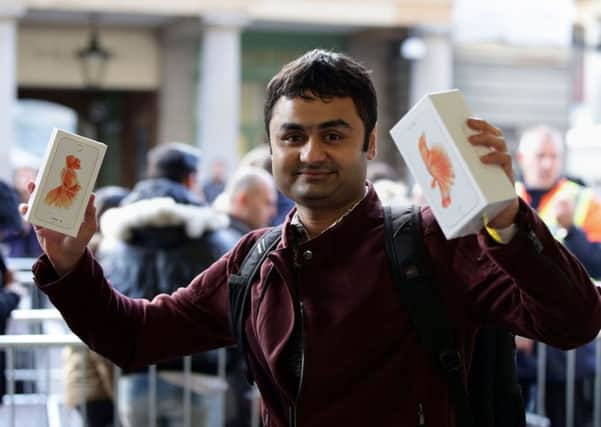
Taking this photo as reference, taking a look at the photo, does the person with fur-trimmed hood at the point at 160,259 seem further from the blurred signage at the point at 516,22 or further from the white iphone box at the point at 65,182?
the blurred signage at the point at 516,22

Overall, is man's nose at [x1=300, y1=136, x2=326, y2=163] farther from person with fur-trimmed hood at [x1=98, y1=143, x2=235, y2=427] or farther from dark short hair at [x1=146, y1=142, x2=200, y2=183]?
dark short hair at [x1=146, y1=142, x2=200, y2=183]

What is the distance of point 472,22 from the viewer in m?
14.5

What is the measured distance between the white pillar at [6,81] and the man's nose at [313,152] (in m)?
15.6

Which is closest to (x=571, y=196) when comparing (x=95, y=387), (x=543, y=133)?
(x=543, y=133)

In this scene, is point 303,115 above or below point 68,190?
above

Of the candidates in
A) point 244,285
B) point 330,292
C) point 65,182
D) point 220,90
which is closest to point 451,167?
point 330,292

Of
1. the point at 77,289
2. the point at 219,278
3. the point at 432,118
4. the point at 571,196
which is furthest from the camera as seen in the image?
the point at 571,196

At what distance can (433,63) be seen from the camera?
20641 millimetres

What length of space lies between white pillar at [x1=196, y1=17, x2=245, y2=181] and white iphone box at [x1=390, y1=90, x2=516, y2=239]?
662 inches

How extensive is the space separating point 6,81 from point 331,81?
53.1 ft

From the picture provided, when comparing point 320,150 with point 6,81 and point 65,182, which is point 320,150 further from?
A: point 6,81

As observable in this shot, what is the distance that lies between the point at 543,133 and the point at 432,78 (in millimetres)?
14310

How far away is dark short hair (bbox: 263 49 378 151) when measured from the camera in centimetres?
265

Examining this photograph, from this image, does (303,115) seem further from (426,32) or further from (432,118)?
(426,32)
